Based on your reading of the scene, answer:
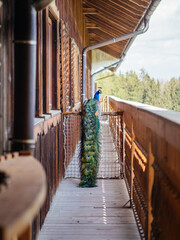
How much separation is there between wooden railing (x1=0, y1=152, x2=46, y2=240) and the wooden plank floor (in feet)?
6.48

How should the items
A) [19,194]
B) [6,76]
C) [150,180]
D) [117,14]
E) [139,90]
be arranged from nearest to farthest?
[19,194], [6,76], [150,180], [117,14], [139,90]

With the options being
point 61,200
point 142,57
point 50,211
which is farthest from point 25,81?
point 142,57

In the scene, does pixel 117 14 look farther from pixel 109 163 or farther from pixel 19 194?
pixel 19 194

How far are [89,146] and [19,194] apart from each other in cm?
400

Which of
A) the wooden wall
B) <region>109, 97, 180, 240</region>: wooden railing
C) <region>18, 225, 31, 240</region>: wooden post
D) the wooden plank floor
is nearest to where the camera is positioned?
<region>109, 97, 180, 240</region>: wooden railing

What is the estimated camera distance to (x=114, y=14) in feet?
32.7

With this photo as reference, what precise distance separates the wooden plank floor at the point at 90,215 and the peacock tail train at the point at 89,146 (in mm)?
163

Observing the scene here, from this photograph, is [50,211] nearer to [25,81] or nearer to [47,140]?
[47,140]

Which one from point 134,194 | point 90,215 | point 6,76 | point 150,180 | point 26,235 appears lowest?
point 90,215

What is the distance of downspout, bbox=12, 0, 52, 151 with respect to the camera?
6.89 feet

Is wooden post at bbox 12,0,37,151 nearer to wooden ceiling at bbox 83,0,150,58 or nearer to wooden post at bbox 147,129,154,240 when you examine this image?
wooden post at bbox 147,129,154,240

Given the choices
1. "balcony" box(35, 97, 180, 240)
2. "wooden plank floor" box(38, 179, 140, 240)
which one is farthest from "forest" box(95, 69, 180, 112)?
"wooden plank floor" box(38, 179, 140, 240)

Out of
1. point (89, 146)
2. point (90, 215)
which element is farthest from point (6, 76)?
point (89, 146)

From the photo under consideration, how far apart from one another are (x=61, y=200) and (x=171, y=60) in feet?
406
